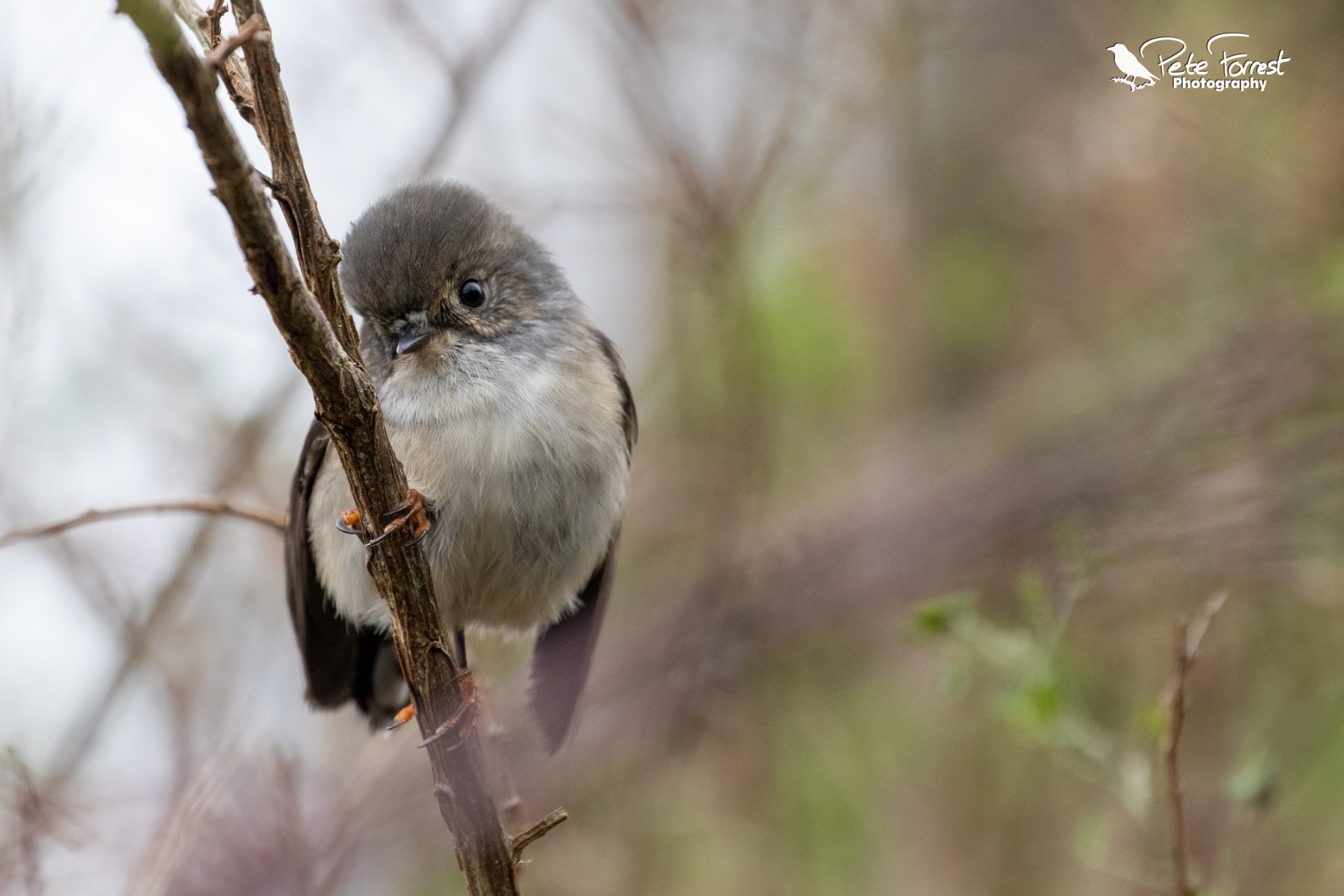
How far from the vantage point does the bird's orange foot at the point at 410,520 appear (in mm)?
2207

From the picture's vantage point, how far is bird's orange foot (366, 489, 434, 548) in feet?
7.24

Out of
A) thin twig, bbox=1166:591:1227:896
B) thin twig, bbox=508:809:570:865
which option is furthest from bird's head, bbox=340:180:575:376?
thin twig, bbox=1166:591:1227:896

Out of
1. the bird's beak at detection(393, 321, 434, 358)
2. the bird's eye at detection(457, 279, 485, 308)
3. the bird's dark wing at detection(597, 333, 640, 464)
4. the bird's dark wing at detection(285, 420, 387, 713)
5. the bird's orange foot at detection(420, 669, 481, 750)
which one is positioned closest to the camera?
→ the bird's orange foot at detection(420, 669, 481, 750)

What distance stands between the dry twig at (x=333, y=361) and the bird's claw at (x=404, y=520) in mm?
22

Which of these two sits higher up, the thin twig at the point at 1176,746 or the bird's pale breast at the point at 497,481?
the bird's pale breast at the point at 497,481

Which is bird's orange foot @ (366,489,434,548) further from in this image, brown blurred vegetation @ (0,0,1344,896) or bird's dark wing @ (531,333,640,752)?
brown blurred vegetation @ (0,0,1344,896)

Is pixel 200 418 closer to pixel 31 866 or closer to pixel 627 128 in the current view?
pixel 627 128

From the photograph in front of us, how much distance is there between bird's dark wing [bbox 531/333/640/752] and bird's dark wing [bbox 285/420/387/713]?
1.72 ft

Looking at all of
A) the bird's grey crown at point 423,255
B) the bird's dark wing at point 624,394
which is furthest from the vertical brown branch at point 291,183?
the bird's dark wing at point 624,394

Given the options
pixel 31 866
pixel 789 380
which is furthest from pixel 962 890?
pixel 31 866

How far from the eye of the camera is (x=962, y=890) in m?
5.53

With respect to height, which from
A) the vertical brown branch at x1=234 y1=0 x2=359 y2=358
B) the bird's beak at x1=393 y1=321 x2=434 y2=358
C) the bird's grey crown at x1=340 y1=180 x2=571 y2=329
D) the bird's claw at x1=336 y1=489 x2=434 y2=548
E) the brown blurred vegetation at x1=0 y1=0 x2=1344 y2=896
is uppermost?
the vertical brown branch at x1=234 y1=0 x2=359 y2=358

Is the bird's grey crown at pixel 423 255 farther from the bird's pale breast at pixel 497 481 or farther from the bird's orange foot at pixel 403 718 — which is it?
the bird's orange foot at pixel 403 718

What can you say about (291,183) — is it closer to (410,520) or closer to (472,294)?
(410,520)
